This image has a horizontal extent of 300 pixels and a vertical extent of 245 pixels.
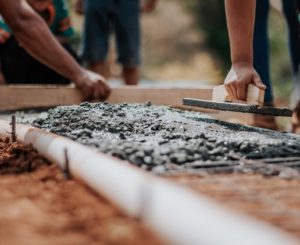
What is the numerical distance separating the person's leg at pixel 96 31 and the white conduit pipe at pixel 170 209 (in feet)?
Answer: 10.6

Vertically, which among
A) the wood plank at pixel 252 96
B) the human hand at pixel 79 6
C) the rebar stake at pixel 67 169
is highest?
the human hand at pixel 79 6

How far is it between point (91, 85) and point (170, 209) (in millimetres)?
2369

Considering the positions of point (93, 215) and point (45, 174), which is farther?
point (45, 174)

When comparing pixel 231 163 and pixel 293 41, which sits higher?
pixel 293 41

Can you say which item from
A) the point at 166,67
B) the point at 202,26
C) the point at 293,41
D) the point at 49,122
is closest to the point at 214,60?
the point at 202,26

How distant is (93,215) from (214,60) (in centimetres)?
1121

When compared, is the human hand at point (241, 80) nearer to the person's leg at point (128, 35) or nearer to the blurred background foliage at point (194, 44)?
the person's leg at point (128, 35)

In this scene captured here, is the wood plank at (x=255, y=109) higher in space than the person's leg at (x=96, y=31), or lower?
lower

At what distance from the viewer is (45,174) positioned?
168 centimetres

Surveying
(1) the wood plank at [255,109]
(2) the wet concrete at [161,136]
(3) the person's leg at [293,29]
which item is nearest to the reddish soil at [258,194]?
(2) the wet concrete at [161,136]

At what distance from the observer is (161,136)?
2.12 metres

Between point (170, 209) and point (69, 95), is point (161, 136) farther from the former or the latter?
point (69, 95)

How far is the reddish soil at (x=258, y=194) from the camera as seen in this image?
52.0 inches

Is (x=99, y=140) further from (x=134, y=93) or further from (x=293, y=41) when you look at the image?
(x=293, y=41)
